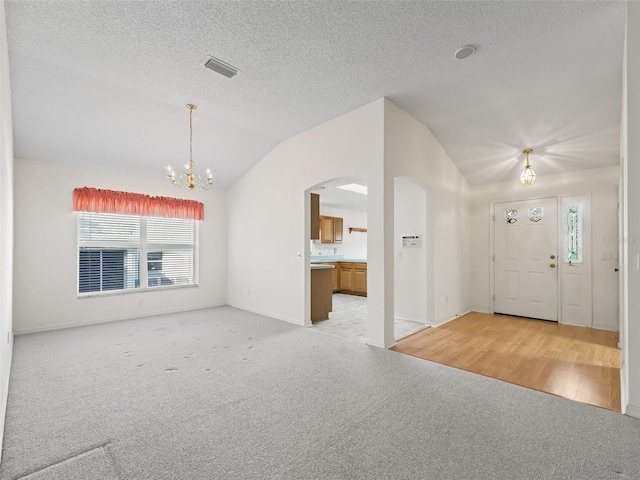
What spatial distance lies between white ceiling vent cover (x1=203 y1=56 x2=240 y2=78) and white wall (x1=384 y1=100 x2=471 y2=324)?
1.88 m

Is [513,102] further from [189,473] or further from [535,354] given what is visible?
[189,473]

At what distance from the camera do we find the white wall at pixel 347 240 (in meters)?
9.22

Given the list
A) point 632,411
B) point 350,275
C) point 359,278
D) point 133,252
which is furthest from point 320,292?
point 632,411

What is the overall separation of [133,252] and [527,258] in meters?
7.15

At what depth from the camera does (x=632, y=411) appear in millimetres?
2297

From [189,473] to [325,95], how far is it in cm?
385

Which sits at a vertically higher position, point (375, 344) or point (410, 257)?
point (410, 257)

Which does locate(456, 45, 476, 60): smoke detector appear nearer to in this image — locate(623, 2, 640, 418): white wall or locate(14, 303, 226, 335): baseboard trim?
locate(623, 2, 640, 418): white wall

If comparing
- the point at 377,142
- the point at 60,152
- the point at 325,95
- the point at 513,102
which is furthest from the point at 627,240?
the point at 60,152

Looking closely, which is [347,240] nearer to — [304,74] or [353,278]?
[353,278]

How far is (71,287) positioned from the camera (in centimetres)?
494

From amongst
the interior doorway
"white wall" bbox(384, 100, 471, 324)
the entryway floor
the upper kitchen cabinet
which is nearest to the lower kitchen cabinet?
the interior doorway

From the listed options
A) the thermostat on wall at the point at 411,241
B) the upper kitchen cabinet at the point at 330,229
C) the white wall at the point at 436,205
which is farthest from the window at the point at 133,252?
the white wall at the point at 436,205

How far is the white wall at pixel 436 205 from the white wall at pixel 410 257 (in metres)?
0.14
